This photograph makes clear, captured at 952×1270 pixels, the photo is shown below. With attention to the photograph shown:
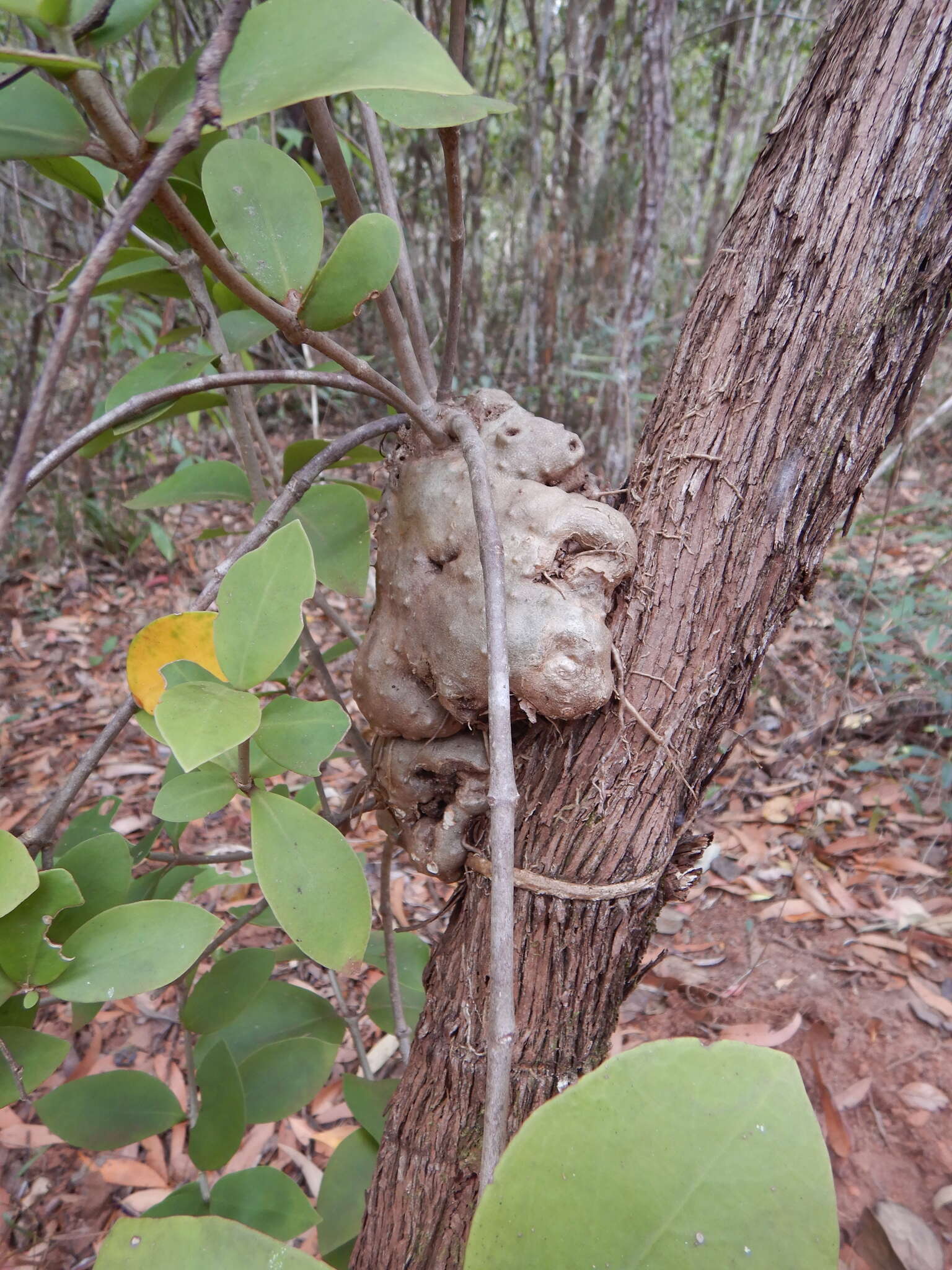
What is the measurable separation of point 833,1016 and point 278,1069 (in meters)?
1.05

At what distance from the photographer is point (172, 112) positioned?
0.37m

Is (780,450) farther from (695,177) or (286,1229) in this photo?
(695,177)

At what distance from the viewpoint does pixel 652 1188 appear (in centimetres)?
31

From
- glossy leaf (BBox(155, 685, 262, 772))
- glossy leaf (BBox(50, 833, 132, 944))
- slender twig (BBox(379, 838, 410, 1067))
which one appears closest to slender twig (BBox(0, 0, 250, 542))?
glossy leaf (BBox(155, 685, 262, 772))

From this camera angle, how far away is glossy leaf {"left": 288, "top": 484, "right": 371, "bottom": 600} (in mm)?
660

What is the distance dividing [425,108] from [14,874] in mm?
532

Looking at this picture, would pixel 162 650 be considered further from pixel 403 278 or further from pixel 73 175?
pixel 403 278

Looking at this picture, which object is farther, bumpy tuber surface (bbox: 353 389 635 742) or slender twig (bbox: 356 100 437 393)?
slender twig (bbox: 356 100 437 393)

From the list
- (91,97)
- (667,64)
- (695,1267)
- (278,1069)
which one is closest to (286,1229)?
(278,1069)

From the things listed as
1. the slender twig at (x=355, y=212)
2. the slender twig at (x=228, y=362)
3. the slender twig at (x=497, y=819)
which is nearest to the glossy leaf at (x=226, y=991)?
the slender twig at (x=497, y=819)

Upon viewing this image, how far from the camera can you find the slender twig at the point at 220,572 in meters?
0.50

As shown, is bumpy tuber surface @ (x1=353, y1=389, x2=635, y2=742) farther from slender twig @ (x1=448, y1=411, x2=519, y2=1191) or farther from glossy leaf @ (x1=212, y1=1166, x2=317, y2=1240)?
glossy leaf @ (x1=212, y1=1166, x2=317, y2=1240)

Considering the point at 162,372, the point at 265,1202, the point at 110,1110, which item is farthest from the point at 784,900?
the point at 162,372

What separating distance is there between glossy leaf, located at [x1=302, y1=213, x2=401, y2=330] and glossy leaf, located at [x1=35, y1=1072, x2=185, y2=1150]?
74 centimetres
